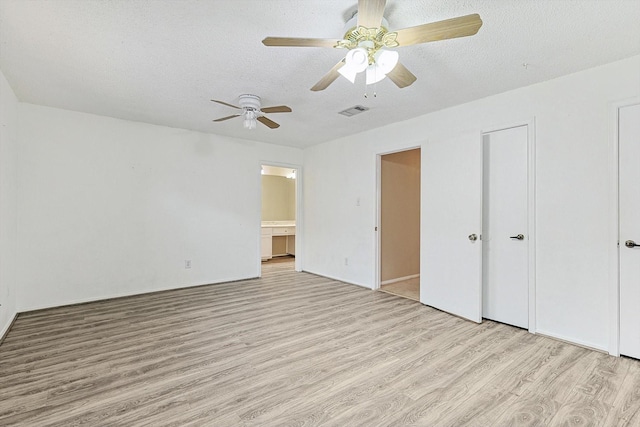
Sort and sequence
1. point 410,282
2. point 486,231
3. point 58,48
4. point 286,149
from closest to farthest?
point 58,48
point 486,231
point 410,282
point 286,149

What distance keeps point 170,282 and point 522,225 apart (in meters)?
4.72

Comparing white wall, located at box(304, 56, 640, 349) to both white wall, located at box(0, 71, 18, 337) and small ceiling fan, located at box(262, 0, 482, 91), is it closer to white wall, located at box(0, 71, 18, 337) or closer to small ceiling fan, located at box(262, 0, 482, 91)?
small ceiling fan, located at box(262, 0, 482, 91)

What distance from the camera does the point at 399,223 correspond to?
5.07 metres

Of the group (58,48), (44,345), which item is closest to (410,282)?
(44,345)

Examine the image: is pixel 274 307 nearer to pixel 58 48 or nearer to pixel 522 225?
Answer: pixel 522 225

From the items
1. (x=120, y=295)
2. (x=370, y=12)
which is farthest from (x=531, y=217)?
(x=120, y=295)

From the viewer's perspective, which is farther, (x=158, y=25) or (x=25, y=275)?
(x=25, y=275)

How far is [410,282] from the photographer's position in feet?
16.5

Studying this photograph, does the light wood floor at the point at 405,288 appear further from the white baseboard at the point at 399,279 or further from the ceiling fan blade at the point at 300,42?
the ceiling fan blade at the point at 300,42

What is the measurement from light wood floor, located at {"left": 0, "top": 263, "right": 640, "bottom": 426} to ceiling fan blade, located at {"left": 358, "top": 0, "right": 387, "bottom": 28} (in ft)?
7.49

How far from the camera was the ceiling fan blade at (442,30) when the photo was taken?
5.12ft

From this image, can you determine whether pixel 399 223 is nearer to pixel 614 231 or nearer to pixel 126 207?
pixel 614 231

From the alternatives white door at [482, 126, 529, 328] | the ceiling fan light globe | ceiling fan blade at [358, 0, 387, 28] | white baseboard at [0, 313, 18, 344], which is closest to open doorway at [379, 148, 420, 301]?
white door at [482, 126, 529, 328]

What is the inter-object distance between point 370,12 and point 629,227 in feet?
8.81
